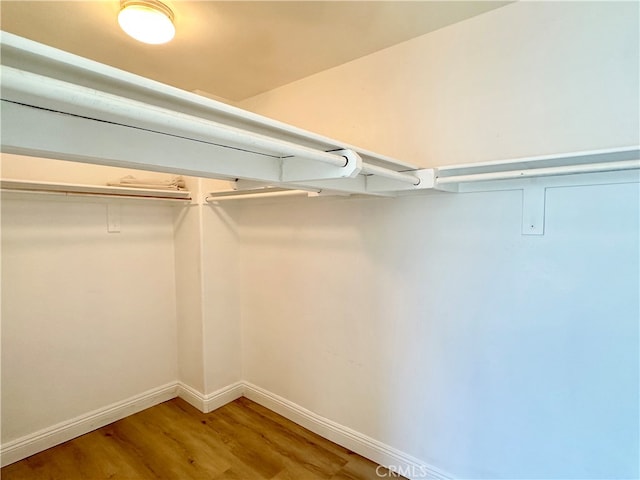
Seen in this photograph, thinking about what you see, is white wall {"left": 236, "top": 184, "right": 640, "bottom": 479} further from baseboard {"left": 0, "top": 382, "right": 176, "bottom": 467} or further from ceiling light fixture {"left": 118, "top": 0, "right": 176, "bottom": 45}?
ceiling light fixture {"left": 118, "top": 0, "right": 176, "bottom": 45}

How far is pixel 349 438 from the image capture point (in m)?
2.16

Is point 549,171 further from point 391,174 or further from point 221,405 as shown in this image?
point 221,405

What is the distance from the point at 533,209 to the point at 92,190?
7.90 ft

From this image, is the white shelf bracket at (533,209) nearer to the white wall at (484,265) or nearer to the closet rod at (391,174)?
the white wall at (484,265)

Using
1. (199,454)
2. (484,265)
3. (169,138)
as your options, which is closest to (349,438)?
(199,454)

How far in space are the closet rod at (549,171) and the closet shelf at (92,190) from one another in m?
1.84

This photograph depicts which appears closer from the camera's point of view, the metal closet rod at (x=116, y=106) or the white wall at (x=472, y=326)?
the metal closet rod at (x=116, y=106)

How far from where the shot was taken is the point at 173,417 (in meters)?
2.52

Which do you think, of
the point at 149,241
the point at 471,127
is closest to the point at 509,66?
the point at 471,127

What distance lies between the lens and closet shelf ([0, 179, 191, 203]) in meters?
1.87

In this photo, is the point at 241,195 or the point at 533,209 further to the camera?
the point at 241,195

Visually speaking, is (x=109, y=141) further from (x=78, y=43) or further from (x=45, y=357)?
(x=45, y=357)

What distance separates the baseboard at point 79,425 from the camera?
2.05 m

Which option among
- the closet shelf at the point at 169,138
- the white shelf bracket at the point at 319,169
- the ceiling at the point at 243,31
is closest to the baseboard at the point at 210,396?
the closet shelf at the point at 169,138
